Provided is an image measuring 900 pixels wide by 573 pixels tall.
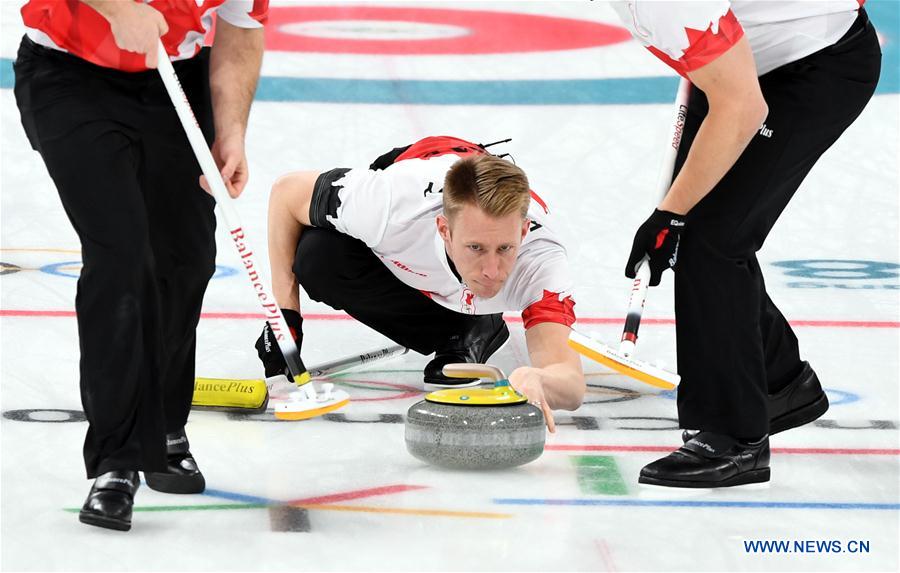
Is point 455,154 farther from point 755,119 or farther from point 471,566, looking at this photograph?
point 471,566

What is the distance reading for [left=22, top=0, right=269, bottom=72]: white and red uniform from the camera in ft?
8.91

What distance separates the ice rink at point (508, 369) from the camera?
269 cm

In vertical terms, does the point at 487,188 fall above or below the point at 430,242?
above

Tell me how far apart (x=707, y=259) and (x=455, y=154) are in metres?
1.05

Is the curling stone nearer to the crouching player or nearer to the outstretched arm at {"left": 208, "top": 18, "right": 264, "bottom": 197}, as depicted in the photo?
the crouching player

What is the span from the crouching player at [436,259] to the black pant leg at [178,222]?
2.13 ft

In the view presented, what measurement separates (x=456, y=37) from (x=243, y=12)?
578cm

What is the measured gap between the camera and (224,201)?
9.30 feet

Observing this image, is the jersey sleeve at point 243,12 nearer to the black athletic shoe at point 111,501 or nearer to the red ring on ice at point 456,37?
the black athletic shoe at point 111,501

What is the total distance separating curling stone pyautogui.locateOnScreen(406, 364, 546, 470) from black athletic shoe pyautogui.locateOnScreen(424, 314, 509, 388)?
2.39 feet

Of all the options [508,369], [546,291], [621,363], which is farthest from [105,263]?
[508,369]

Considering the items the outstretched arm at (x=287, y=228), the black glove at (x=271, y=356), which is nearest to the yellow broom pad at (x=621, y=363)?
the black glove at (x=271, y=356)

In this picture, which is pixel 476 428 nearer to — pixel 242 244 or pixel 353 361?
pixel 242 244

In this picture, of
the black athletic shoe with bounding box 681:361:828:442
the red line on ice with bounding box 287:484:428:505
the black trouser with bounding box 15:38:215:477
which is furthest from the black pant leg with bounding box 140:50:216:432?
the black athletic shoe with bounding box 681:361:828:442
